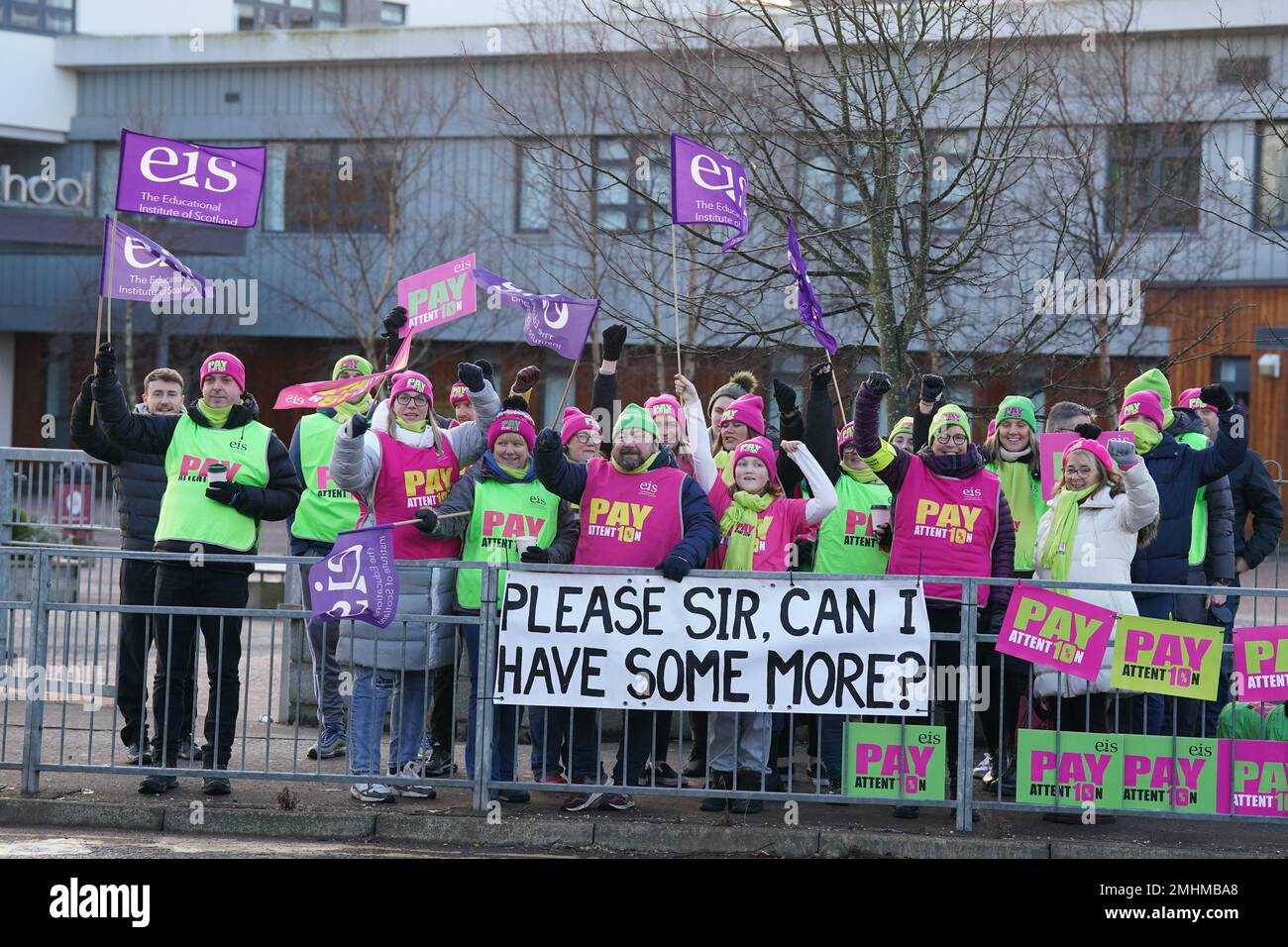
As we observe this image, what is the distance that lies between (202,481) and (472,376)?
1.53m

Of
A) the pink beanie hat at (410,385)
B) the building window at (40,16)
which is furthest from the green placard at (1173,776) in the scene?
the building window at (40,16)

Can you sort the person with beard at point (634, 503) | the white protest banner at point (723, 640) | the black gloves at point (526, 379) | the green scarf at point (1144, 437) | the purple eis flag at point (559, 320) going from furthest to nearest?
the purple eis flag at point (559, 320), the black gloves at point (526, 379), the green scarf at point (1144, 437), the person with beard at point (634, 503), the white protest banner at point (723, 640)

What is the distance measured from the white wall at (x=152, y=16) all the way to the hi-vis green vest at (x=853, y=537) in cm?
3200

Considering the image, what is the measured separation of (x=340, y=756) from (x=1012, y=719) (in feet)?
12.4

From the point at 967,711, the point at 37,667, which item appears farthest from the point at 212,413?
the point at 967,711

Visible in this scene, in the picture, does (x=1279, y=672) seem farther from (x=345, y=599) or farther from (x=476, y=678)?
(x=345, y=599)

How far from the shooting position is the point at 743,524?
28.3 ft

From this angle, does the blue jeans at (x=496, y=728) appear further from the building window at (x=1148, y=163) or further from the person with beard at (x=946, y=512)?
the building window at (x=1148, y=163)

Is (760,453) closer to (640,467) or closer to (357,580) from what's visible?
(640,467)

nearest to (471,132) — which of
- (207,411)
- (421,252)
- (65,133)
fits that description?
(421,252)

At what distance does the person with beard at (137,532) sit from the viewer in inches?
333
